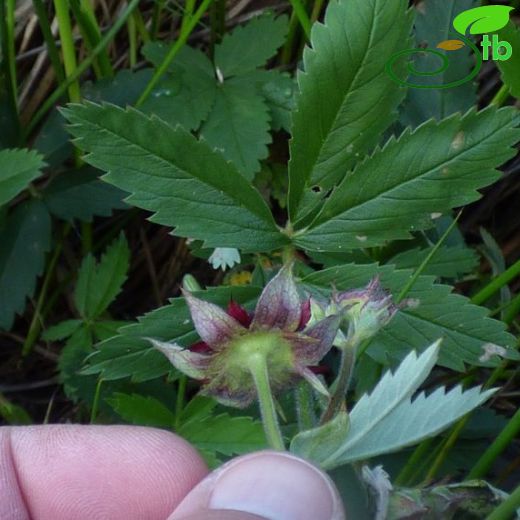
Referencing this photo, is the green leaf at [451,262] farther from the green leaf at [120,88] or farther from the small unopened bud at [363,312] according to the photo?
the green leaf at [120,88]

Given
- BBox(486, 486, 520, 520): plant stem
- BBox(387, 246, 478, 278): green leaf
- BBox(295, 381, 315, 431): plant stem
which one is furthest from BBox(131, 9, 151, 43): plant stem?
BBox(486, 486, 520, 520): plant stem

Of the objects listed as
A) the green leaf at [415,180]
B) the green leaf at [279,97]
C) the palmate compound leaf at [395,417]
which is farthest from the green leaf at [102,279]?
the palmate compound leaf at [395,417]

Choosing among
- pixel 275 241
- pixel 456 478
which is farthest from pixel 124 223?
pixel 456 478

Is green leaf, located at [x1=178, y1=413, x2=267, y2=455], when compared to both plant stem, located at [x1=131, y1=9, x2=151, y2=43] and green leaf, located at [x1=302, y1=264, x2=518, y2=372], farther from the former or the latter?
plant stem, located at [x1=131, y1=9, x2=151, y2=43]

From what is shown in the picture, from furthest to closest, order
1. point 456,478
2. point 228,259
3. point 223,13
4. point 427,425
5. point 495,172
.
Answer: point 223,13 → point 456,478 → point 228,259 → point 495,172 → point 427,425

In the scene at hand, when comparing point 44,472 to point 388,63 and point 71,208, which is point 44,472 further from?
point 388,63
